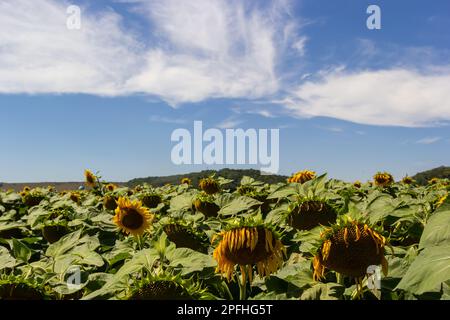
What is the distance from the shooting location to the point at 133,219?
5609mm

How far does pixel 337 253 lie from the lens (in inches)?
96.7

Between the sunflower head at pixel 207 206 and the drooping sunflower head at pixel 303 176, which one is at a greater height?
the drooping sunflower head at pixel 303 176

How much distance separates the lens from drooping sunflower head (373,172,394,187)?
32.6 feet

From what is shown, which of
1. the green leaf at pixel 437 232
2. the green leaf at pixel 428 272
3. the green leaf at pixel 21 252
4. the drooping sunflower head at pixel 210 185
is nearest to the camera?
the green leaf at pixel 428 272

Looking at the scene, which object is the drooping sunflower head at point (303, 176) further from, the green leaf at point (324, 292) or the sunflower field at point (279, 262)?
the green leaf at point (324, 292)

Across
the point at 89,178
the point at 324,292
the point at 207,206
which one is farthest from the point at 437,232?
the point at 89,178

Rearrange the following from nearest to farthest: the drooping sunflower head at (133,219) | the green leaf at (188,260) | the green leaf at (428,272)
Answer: the green leaf at (428,272) < the green leaf at (188,260) < the drooping sunflower head at (133,219)

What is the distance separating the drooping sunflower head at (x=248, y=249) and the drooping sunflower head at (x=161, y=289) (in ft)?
1.56

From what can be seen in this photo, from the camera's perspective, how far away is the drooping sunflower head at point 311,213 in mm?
3486

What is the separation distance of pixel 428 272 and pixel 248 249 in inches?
45.1

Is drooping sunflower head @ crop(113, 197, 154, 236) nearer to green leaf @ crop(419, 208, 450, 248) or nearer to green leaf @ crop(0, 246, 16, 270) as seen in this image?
green leaf @ crop(0, 246, 16, 270)

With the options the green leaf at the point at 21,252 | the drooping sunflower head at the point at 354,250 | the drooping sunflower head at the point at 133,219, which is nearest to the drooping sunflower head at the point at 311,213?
the drooping sunflower head at the point at 354,250

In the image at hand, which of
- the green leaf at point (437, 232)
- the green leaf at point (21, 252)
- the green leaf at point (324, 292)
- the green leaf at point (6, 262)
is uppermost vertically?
the green leaf at point (437, 232)
